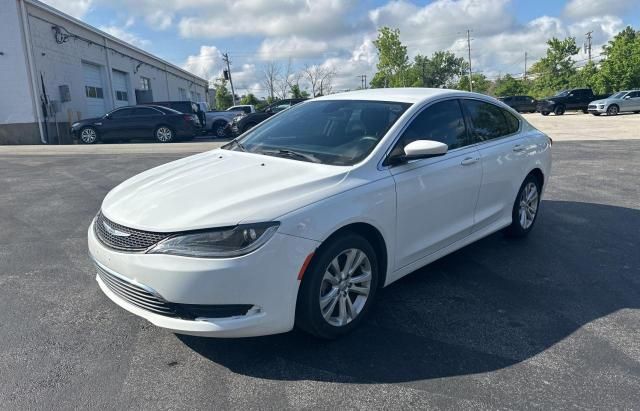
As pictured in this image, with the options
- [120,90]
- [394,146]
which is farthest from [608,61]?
[394,146]

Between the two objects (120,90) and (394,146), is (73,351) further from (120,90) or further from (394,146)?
(120,90)

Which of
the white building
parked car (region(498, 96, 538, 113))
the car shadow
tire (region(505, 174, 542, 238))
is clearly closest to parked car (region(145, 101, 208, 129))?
the white building

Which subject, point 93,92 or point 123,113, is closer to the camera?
point 123,113

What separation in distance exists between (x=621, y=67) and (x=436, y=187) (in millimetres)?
49826

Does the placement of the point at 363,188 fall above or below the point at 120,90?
below

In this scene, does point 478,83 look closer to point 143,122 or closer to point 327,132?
point 143,122

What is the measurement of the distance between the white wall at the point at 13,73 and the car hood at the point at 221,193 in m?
19.1

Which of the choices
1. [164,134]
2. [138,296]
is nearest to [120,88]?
[164,134]

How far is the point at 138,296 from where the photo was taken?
113 inches

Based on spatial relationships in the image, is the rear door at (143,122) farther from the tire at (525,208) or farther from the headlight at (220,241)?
the headlight at (220,241)

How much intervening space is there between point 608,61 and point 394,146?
168 feet

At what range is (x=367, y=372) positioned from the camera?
2873mm

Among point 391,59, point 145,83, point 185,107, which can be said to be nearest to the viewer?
point 185,107

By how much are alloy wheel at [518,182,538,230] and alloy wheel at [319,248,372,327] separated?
2618 mm
